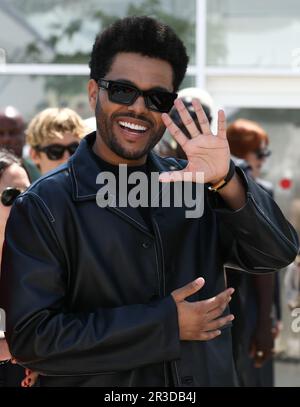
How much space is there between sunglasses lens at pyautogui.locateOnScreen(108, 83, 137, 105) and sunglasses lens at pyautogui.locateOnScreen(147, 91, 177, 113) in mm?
49

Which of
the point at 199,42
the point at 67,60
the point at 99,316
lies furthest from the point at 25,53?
the point at 99,316

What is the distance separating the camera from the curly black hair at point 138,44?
2.46 metres

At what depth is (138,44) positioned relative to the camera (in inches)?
96.5

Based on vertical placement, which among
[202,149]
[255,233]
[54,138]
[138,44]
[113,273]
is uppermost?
[138,44]

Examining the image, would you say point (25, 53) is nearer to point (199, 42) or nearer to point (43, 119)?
point (199, 42)

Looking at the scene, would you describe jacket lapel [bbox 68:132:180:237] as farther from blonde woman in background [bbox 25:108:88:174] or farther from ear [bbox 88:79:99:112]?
blonde woman in background [bbox 25:108:88:174]

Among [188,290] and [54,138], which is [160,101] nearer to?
[188,290]

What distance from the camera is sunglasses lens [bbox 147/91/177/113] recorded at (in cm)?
240

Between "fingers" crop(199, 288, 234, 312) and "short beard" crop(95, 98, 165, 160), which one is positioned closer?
"fingers" crop(199, 288, 234, 312)

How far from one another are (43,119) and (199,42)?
2.50 meters

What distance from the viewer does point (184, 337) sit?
2264mm

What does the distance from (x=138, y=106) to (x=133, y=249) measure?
0.41m

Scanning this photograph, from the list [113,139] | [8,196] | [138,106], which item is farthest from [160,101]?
[8,196]

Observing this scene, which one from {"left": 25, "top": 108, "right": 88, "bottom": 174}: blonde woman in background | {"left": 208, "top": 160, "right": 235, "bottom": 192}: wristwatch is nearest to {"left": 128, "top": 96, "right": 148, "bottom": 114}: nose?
{"left": 208, "top": 160, "right": 235, "bottom": 192}: wristwatch
